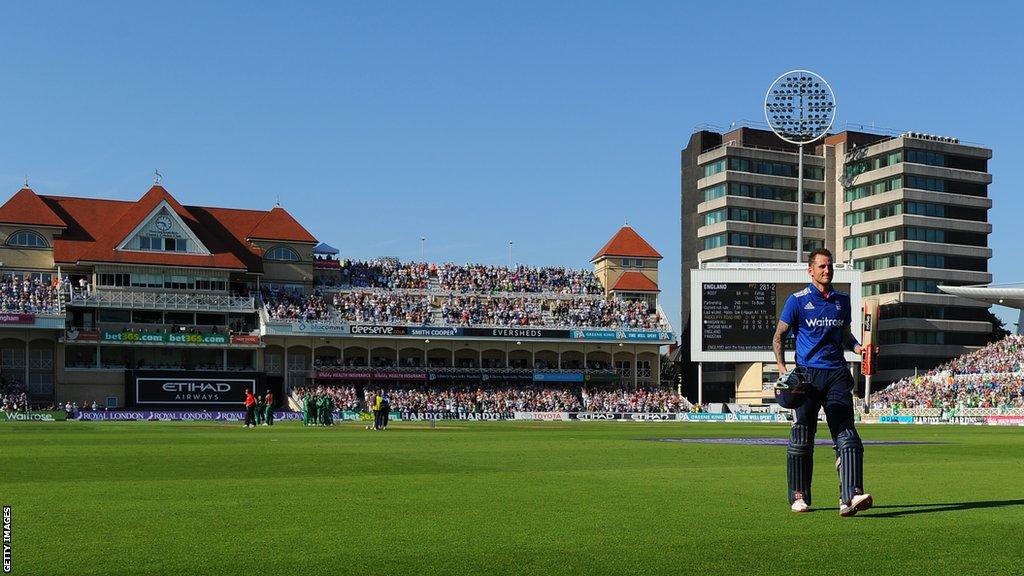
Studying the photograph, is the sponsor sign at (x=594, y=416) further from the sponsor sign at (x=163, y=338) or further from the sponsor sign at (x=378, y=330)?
the sponsor sign at (x=163, y=338)

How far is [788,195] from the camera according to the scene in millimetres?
110000

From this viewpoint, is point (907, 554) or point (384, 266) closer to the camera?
point (907, 554)

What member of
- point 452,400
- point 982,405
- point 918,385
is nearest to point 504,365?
point 452,400

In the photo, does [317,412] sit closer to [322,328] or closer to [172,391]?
[172,391]

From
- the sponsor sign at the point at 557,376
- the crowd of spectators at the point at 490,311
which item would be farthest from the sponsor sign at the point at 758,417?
the crowd of spectators at the point at 490,311

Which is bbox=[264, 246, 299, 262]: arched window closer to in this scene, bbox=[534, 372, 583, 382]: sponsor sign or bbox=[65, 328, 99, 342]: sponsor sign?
bbox=[65, 328, 99, 342]: sponsor sign

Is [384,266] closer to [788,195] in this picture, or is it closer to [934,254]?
[788,195]

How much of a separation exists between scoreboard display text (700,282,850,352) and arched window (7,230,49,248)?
Answer: 4555 centimetres

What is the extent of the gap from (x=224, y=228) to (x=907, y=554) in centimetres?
8475

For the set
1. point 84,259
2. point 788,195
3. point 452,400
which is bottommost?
point 452,400

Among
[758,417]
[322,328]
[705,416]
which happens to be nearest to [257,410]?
[322,328]

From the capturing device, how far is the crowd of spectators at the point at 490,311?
8662cm

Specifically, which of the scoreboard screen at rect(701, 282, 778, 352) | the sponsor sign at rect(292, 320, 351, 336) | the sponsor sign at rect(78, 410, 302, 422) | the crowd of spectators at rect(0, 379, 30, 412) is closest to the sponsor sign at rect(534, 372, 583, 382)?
the sponsor sign at rect(292, 320, 351, 336)

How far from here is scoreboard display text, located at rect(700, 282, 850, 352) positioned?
75500 mm
